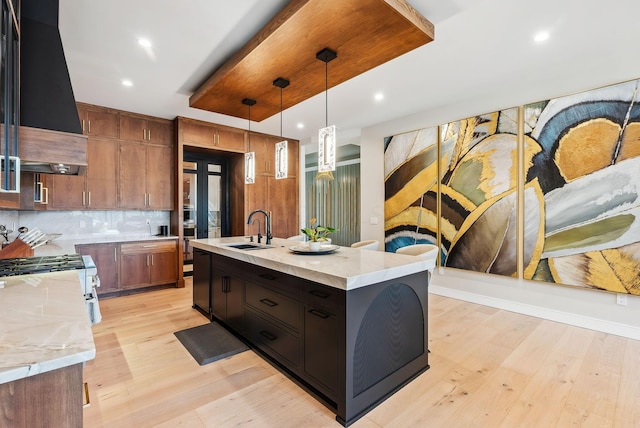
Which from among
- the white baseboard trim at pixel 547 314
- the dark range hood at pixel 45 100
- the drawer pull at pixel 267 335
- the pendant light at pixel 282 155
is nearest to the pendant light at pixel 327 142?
the pendant light at pixel 282 155

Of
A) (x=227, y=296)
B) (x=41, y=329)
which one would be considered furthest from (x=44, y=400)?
(x=227, y=296)

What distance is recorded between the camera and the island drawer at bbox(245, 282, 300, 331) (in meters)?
2.08

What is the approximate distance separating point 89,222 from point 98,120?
4.98 feet

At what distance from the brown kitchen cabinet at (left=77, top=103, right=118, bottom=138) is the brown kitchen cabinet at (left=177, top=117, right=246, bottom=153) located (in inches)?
34.6

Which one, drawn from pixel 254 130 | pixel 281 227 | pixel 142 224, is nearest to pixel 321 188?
pixel 281 227

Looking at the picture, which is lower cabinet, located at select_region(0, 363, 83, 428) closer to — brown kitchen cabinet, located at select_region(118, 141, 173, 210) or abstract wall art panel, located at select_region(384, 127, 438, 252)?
abstract wall art panel, located at select_region(384, 127, 438, 252)

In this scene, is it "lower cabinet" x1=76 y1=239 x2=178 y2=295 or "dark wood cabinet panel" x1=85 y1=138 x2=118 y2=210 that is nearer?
"lower cabinet" x1=76 y1=239 x2=178 y2=295

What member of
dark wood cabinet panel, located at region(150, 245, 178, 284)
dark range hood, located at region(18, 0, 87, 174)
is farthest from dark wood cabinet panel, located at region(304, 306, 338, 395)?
dark wood cabinet panel, located at region(150, 245, 178, 284)

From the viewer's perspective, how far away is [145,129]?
15.3ft

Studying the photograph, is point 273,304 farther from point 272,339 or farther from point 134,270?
point 134,270

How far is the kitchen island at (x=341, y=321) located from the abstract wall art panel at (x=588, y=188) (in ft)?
6.92

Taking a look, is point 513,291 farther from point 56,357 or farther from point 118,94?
point 118,94

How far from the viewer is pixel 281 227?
20.1 ft

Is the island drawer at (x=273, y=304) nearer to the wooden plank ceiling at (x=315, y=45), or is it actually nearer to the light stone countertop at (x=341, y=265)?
the light stone countertop at (x=341, y=265)
